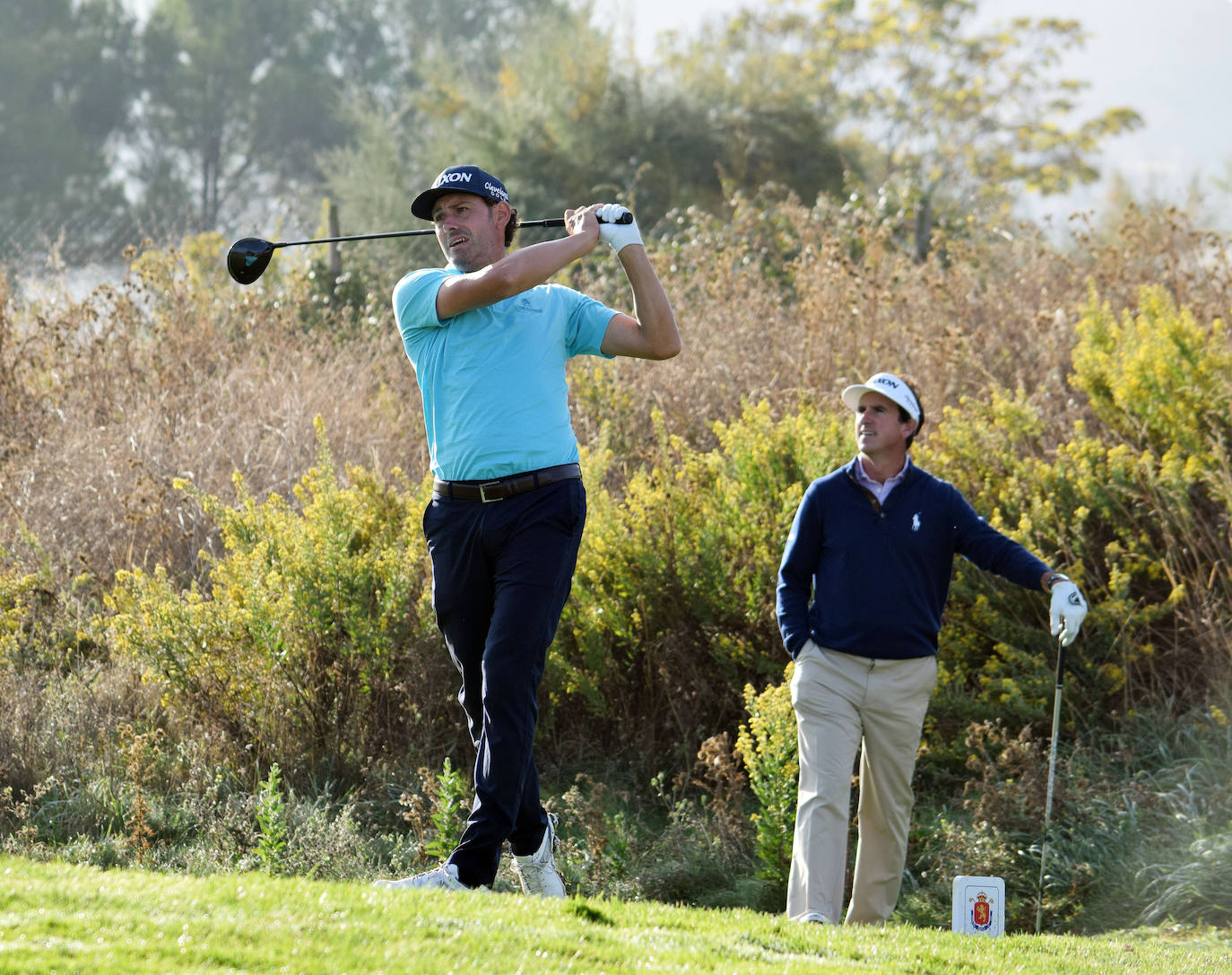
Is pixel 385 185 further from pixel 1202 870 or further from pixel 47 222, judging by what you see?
pixel 1202 870

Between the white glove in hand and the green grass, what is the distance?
1125mm

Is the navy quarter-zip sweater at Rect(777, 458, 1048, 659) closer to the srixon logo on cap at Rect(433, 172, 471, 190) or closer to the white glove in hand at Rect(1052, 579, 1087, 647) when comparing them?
the white glove in hand at Rect(1052, 579, 1087, 647)

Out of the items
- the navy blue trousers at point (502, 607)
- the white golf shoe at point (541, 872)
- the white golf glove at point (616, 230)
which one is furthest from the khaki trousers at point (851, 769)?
the white golf glove at point (616, 230)

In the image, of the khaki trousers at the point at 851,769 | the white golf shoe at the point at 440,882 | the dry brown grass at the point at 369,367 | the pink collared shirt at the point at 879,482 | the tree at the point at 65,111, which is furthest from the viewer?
the tree at the point at 65,111

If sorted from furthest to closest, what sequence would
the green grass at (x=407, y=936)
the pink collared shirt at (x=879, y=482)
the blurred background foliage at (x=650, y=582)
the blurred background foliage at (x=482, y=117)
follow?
1. the blurred background foliage at (x=482, y=117)
2. the blurred background foliage at (x=650, y=582)
3. the pink collared shirt at (x=879, y=482)
4. the green grass at (x=407, y=936)

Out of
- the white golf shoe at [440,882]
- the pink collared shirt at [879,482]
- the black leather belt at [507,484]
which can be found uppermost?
the pink collared shirt at [879,482]

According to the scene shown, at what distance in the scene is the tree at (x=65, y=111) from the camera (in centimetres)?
3716

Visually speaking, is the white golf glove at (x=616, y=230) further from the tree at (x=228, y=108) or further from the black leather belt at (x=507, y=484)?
the tree at (x=228, y=108)

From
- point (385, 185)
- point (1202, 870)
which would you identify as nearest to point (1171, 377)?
point (1202, 870)

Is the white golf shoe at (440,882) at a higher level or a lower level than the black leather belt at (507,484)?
lower

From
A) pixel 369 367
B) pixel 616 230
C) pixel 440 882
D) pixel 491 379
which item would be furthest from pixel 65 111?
pixel 440 882

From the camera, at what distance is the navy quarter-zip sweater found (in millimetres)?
5230

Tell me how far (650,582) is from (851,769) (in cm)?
231

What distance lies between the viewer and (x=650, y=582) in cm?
738
